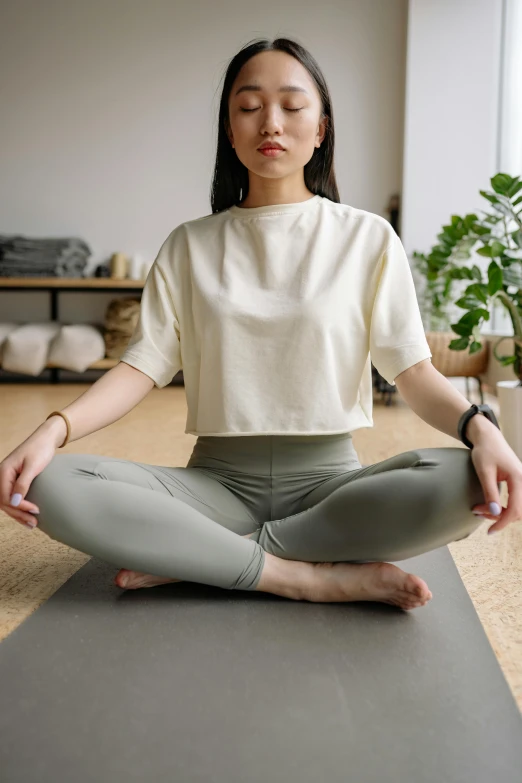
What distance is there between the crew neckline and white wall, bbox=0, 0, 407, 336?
418cm

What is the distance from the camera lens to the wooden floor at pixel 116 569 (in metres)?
1.30

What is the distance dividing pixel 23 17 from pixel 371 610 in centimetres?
554

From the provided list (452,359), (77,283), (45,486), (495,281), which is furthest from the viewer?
(77,283)

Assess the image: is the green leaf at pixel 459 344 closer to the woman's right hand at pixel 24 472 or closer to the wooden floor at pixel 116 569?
the wooden floor at pixel 116 569

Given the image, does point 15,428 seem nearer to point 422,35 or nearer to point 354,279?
point 354,279

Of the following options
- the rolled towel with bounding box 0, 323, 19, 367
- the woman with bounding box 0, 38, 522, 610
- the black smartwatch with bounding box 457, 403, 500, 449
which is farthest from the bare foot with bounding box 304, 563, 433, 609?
the rolled towel with bounding box 0, 323, 19, 367

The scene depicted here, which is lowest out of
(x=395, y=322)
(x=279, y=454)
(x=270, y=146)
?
(x=279, y=454)

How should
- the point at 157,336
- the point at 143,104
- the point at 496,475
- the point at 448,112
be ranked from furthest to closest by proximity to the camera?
the point at 143,104 → the point at 448,112 → the point at 157,336 → the point at 496,475

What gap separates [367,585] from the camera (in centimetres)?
130

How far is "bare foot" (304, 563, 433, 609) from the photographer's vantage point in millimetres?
1271

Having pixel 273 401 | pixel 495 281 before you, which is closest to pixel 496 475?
pixel 273 401

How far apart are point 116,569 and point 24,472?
0.42 meters

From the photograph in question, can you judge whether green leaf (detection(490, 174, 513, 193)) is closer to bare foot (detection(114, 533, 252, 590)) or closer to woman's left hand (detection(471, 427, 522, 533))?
woman's left hand (detection(471, 427, 522, 533))

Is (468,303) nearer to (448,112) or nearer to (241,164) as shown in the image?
(241,164)
